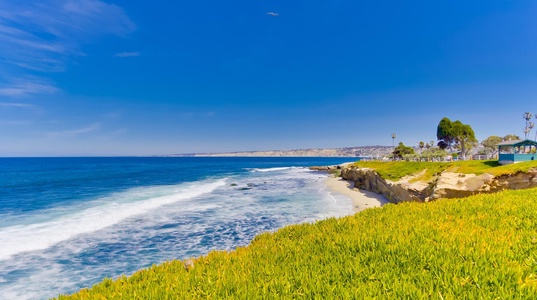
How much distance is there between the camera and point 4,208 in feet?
92.2

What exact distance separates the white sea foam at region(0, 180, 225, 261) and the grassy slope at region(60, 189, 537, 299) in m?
16.3

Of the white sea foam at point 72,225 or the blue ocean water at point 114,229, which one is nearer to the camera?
the blue ocean water at point 114,229

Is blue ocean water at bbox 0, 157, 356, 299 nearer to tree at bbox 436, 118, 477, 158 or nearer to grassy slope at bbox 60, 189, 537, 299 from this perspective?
grassy slope at bbox 60, 189, 537, 299

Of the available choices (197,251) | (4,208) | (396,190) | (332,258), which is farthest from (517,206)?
(4,208)

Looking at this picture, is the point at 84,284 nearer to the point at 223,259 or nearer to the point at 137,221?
the point at 223,259

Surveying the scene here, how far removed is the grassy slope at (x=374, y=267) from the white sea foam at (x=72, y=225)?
1632 centimetres

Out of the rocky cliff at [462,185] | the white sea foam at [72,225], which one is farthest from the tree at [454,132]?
the white sea foam at [72,225]

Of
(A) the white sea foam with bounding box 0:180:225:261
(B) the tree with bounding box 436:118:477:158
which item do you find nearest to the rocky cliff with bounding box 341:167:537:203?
(A) the white sea foam with bounding box 0:180:225:261

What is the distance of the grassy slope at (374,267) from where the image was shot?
4023 millimetres

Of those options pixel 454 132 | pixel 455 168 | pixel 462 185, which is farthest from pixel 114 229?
pixel 454 132

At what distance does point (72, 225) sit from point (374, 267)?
2391cm

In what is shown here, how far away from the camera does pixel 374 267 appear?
481 cm

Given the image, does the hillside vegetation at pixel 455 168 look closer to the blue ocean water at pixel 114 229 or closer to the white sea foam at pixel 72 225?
the blue ocean water at pixel 114 229

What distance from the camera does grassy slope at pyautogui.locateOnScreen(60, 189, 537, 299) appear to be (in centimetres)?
402
